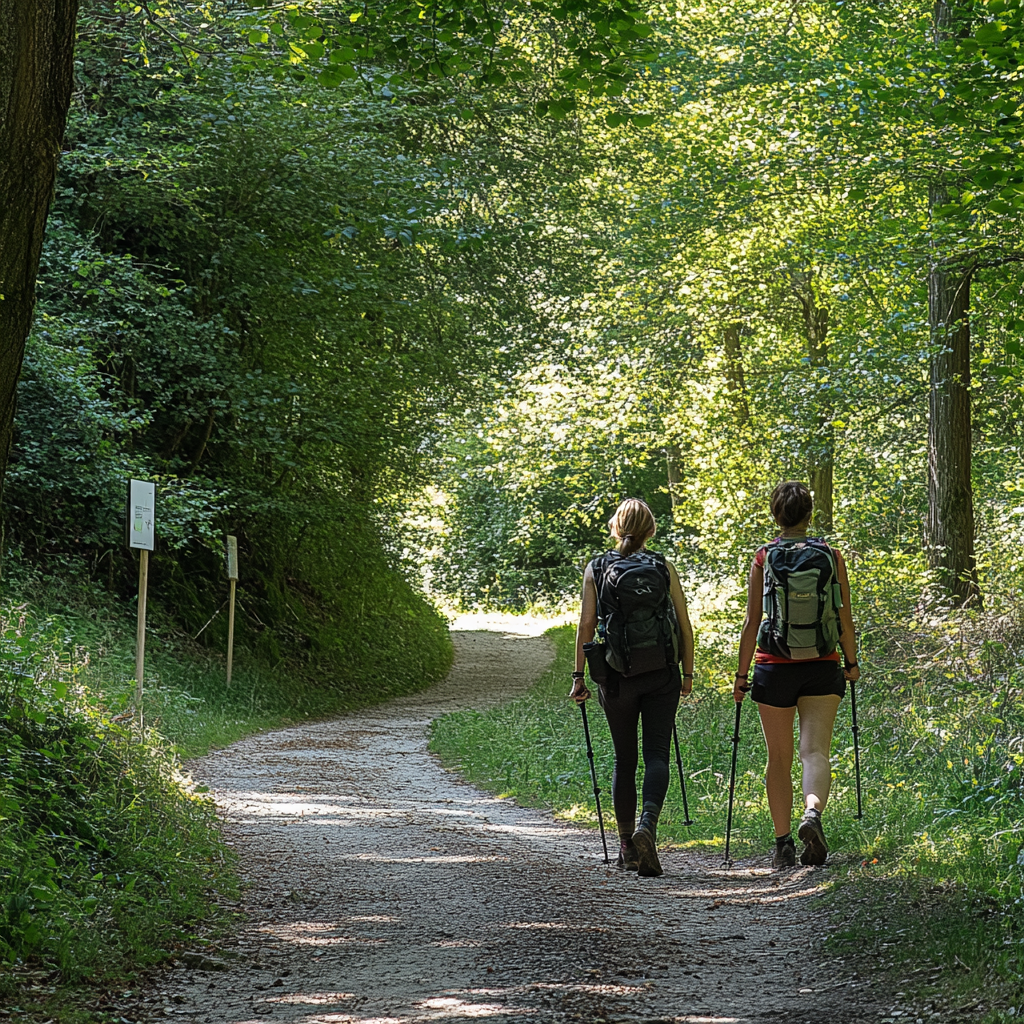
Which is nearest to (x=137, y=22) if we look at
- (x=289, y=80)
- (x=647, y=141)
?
(x=289, y=80)

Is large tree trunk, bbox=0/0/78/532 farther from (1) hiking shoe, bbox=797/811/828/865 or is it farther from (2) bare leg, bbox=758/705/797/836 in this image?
(1) hiking shoe, bbox=797/811/828/865

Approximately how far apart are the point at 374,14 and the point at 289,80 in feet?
18.1

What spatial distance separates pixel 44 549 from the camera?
558 inches

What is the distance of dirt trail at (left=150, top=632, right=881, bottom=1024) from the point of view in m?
4.14

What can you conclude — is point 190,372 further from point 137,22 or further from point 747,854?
point 747,854

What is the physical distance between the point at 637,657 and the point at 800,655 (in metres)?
0.89

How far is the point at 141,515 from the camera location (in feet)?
35.2

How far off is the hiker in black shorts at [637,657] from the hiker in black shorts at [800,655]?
459mm

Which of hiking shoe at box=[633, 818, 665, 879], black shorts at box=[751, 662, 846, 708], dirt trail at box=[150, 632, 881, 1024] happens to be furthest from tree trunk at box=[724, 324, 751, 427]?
hiking shoe at box=[633, 818, 665, 879]

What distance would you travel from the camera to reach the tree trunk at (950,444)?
12547 mm

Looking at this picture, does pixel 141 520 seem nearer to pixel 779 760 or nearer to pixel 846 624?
pixel 779 760

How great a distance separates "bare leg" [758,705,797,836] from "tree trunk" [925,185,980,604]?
647cm

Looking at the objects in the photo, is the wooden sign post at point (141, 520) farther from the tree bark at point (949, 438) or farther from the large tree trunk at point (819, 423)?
the tree bark at point (949, 438)

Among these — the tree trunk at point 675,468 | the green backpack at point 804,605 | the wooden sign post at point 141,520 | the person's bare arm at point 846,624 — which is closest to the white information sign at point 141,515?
the wooden sign post at point 141,520
